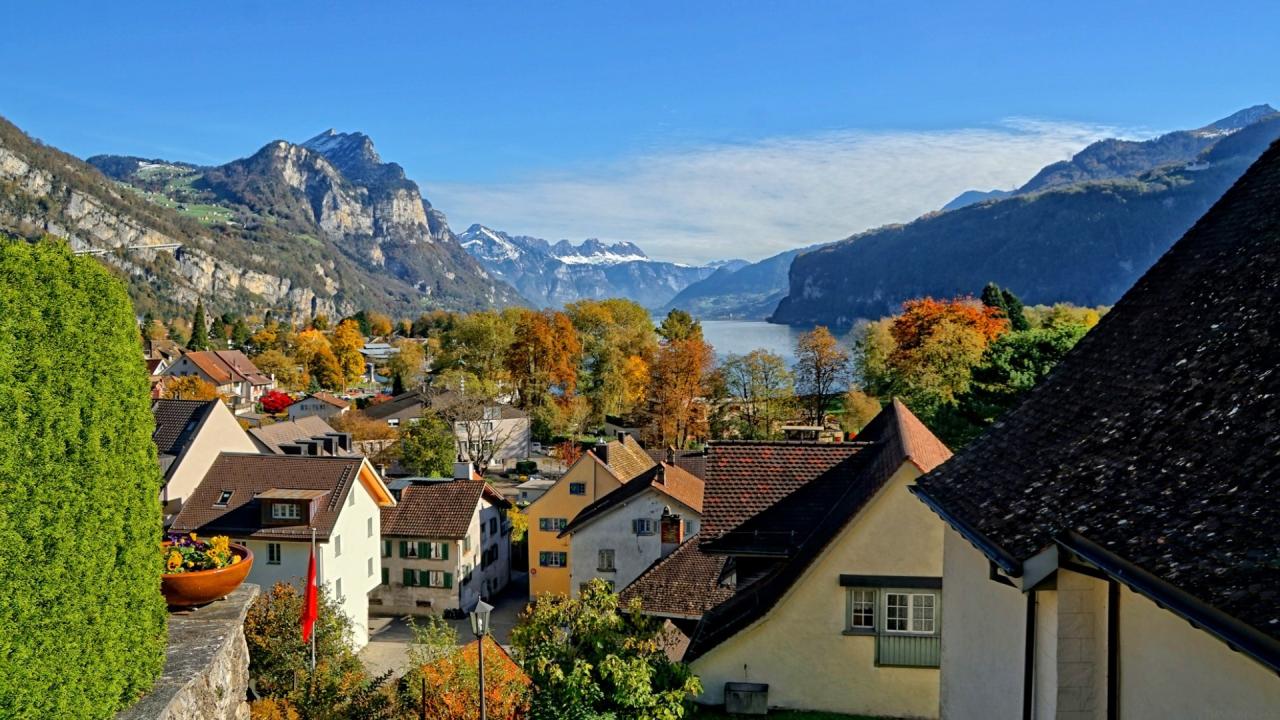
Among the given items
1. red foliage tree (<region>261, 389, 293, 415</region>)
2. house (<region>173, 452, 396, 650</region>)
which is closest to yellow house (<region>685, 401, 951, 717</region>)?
house (<region>173, 452, 396, 650</region>)

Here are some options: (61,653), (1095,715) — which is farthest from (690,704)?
(61,653)

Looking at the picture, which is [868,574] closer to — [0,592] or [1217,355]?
[1217,355]

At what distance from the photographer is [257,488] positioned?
115 ft

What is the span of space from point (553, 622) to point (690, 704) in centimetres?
266

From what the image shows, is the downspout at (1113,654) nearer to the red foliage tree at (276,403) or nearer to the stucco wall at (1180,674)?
the stucco wall at (1180,674)

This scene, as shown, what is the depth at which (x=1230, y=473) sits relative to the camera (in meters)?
5.32

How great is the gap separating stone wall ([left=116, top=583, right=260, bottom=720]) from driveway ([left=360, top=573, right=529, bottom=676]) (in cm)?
1887

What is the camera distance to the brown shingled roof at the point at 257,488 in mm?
32938

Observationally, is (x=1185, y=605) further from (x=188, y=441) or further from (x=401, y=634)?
(x=188, y=441)

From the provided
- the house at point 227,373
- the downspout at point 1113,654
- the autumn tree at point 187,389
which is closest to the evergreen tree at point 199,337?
the house at point 227,373

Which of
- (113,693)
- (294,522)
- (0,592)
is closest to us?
(0,592)

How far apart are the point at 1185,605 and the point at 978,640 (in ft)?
18.3

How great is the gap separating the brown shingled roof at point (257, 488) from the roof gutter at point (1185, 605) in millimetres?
30523

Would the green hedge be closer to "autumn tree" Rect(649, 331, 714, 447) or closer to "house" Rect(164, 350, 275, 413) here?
"autumn tree" Rect(649, 331, 714, 447)
